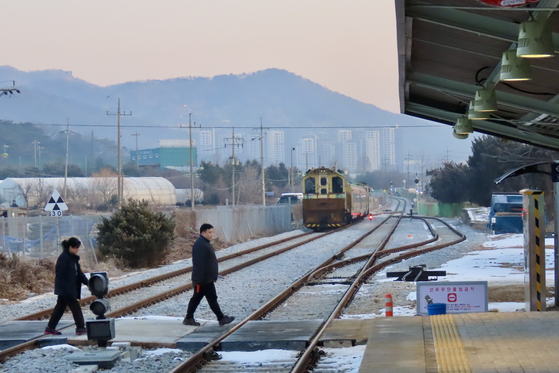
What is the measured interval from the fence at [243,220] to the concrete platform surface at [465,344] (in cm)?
2617

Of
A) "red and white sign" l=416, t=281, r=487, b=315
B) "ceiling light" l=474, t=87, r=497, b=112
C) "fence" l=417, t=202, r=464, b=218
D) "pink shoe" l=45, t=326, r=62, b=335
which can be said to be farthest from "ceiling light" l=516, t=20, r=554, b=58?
"fence" l=417, t=202, r=464, b=218

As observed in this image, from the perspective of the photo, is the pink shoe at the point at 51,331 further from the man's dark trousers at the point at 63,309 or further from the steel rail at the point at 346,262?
the steel rail at the point at 346,262

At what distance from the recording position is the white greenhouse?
8388 centimetres

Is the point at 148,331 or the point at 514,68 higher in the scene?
the point at 514,68

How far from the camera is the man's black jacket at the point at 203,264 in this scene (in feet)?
38.0

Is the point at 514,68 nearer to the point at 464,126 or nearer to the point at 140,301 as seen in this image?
the point at 464,126

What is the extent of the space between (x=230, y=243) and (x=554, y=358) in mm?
29142

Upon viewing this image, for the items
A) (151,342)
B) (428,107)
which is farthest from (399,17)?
(428,107)

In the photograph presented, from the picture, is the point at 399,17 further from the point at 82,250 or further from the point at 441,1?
the point at 82,250

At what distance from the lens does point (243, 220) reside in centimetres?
4166

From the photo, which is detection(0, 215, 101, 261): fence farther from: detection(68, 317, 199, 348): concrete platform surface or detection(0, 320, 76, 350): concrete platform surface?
detection(68, 317, 199, 348): concrete platform surface

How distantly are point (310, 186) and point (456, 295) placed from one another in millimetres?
32980

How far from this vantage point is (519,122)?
1367cm

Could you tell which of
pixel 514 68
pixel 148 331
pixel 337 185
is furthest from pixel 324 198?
pixel 514 68
